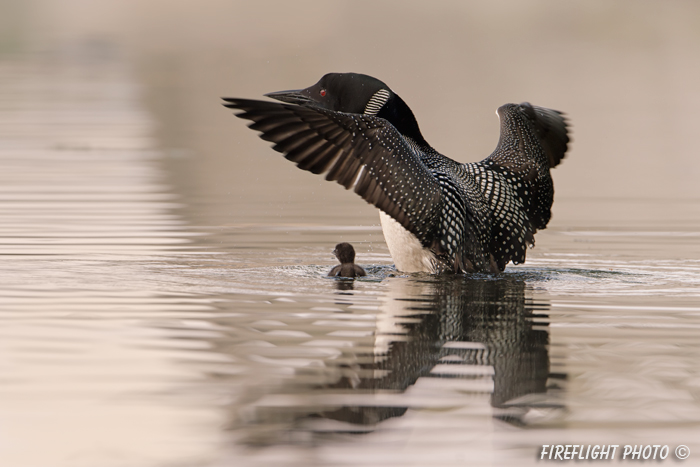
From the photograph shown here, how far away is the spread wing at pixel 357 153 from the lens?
554 cm

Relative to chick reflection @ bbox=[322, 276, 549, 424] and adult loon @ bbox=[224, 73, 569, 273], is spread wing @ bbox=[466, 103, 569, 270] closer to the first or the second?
adult loon @ bbox=[224, 73, 569, 273]

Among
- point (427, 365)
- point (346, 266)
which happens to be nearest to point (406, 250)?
point (346, 266)

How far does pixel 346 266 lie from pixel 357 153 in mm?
938

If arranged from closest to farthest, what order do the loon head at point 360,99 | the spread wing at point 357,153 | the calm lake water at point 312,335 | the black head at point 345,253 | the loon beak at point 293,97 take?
1. the calm lake water at point 312,335
2. the spread wing at point 357,153
3. the black head at point 345,253
4. the loon head at point 360,99
5. the loon beak at point 293,97

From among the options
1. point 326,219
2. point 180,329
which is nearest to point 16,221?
point 326,219

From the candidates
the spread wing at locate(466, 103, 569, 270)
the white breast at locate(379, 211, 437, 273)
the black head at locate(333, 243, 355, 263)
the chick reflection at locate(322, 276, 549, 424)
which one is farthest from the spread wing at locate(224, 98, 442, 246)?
A: the spread wing at locate(466, 103, 569, 270)

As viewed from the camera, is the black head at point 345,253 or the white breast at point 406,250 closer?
the white breast at point 406,250

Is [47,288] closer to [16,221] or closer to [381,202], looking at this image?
[381,202]

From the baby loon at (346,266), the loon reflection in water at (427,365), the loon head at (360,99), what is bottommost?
the loon reflection in water at (427,365)

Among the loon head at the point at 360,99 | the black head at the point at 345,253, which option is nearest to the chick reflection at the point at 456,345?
the black head at the point at 345,253

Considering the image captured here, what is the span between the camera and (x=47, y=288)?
5715 millimetres

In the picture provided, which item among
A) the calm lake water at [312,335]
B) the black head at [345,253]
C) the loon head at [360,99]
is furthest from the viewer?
the loon head at [360,99]

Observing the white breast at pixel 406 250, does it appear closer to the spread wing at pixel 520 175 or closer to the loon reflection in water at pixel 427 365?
the spread wing at pixel 520 175

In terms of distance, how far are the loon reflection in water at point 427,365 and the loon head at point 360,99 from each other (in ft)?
4.92
